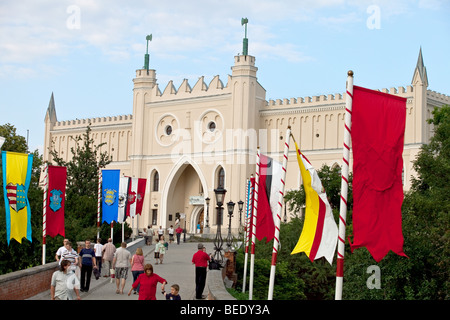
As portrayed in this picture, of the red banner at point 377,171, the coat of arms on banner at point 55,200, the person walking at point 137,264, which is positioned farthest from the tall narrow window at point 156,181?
the red banner at point 377,171

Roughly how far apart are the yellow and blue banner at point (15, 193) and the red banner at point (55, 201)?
2.20m

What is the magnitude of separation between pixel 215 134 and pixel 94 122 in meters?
14.6

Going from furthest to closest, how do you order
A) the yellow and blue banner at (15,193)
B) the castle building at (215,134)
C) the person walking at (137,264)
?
the castle building at (215,134)
the yellow and blue banner at (15,193)
the person walking at (137,264)

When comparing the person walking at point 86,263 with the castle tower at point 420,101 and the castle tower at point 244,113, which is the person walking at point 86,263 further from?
the castle tower at point 244,113

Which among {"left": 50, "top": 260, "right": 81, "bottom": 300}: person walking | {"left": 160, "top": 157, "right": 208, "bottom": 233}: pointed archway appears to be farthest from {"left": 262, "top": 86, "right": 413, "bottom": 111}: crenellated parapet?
{"left": 50, "top": 260, "right": 81, "bottom": 300}: person walking

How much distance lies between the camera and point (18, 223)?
2123 cm

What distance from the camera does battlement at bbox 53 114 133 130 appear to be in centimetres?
6825

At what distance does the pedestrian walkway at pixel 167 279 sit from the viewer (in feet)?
65.9

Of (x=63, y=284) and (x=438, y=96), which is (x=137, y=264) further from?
(x=438, y=96)

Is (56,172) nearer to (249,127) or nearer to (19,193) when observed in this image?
(19,193)

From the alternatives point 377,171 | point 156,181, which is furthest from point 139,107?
point 377,171

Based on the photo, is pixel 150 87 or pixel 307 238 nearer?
pixel 307 238
